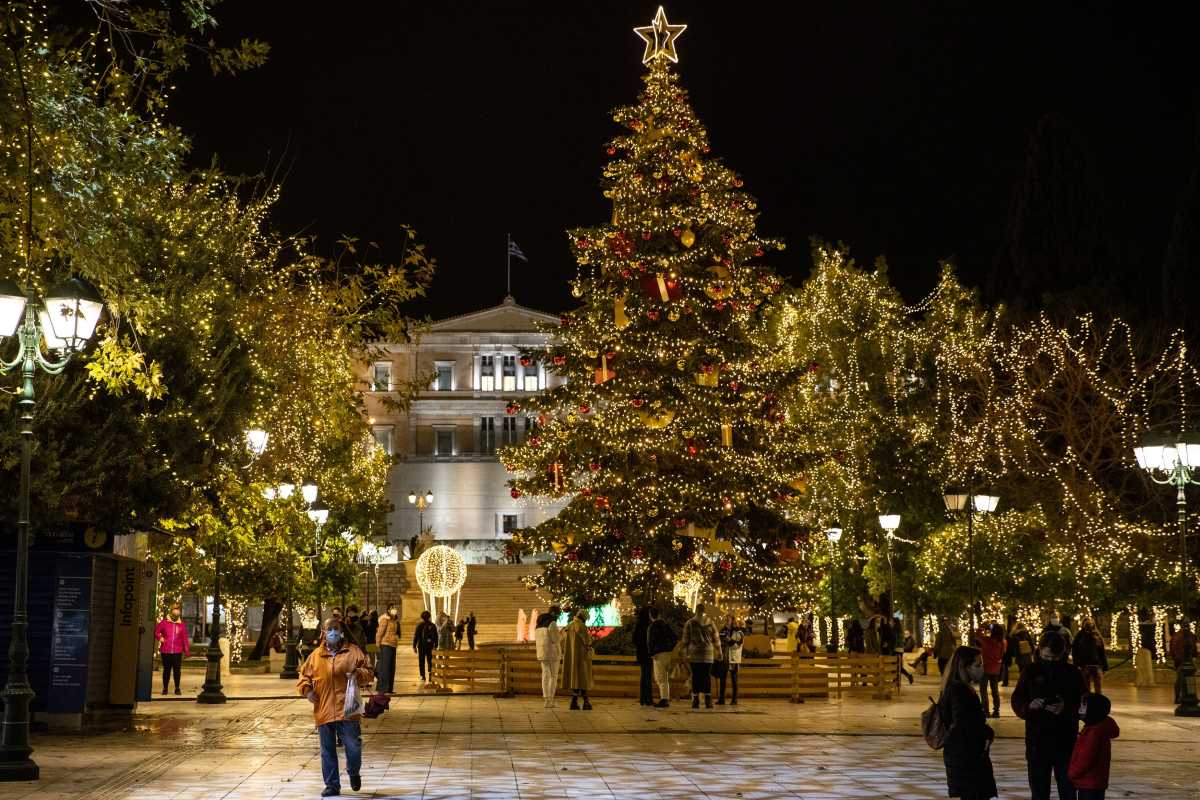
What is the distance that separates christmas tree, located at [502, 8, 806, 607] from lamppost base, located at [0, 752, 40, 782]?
1443cm

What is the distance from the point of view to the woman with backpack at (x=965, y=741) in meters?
9.49

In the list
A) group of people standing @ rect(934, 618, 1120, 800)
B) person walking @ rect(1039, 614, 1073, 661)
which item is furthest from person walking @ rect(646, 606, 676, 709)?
group of people standing @ rect(934, 618, 1120, 800)

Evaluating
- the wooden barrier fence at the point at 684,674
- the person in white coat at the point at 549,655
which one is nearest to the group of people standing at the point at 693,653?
the wooden barrier fence at the point at 684,674

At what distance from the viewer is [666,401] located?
2688 cm

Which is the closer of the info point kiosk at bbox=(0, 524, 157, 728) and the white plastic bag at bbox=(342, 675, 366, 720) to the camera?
the white plastic bag at bbox=(342, 675, 366, 720)

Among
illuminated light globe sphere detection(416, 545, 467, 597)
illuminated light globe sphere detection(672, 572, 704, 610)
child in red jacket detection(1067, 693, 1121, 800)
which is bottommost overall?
child in red jacket detection(1067, 693, 1121, 800)

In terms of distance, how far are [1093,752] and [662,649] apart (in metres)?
13.8

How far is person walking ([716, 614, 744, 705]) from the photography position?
23.6 meters

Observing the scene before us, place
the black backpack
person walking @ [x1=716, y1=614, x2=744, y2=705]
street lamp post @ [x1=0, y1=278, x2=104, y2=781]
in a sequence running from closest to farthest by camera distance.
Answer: street lamp post @ [x1=0, y1=278, x2=104, y2=781] < person walking @ [x1=716, y1=614, x2=744, y2=705] < the black backpack

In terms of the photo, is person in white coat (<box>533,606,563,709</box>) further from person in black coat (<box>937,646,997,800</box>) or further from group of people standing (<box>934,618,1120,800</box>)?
person in black coat (<box>937,646,997,800</box>)

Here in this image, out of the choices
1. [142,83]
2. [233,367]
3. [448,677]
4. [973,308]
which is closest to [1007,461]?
[973,308]

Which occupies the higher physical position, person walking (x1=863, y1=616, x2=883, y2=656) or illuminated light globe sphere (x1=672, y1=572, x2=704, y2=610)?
illuminated light globe sphere (x1=672, y1=572, x2=704, y2=610)

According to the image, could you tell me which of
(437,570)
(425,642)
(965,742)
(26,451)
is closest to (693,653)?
(425,642)

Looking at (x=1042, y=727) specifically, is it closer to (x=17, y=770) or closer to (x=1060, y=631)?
(x=17, y=770)
